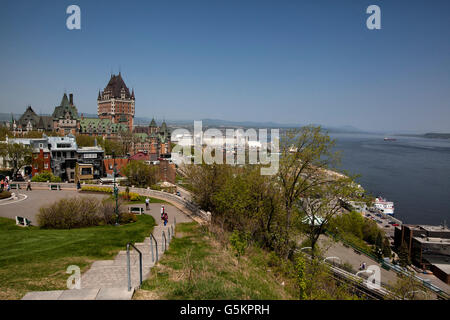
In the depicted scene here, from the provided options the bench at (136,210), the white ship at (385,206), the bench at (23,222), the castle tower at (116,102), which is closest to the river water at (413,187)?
the white ship at (385,206)

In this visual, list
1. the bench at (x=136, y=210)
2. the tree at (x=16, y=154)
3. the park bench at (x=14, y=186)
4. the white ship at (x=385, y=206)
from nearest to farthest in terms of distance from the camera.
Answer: the bench at (x=136, y=210) → the park bench at (x=14, y=186) → the tree at (x=16, y=154) → the white ship at (x=385, y=206)

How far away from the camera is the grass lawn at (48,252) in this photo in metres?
8.20

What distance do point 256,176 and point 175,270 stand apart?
10.1 meters

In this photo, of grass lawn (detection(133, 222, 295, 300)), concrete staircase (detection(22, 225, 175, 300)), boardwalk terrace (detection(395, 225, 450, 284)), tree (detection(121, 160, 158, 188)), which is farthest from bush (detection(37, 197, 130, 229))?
boardwalk terrace (detection(395, 225, 450, 284))

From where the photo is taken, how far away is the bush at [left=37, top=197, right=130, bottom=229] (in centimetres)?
1736

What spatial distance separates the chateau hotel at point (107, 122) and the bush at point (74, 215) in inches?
2081

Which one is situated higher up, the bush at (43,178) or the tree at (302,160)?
the tree at (302,160)

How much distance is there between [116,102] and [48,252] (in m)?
121

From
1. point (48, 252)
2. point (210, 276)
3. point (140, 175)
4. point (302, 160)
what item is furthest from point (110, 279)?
point (140, 175)

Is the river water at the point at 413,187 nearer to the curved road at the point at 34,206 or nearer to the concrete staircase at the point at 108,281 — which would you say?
the curved road at the point at 34,206

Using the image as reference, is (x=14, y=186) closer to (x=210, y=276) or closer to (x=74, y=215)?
(x=74, y=215)

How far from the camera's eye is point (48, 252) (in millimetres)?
11453
